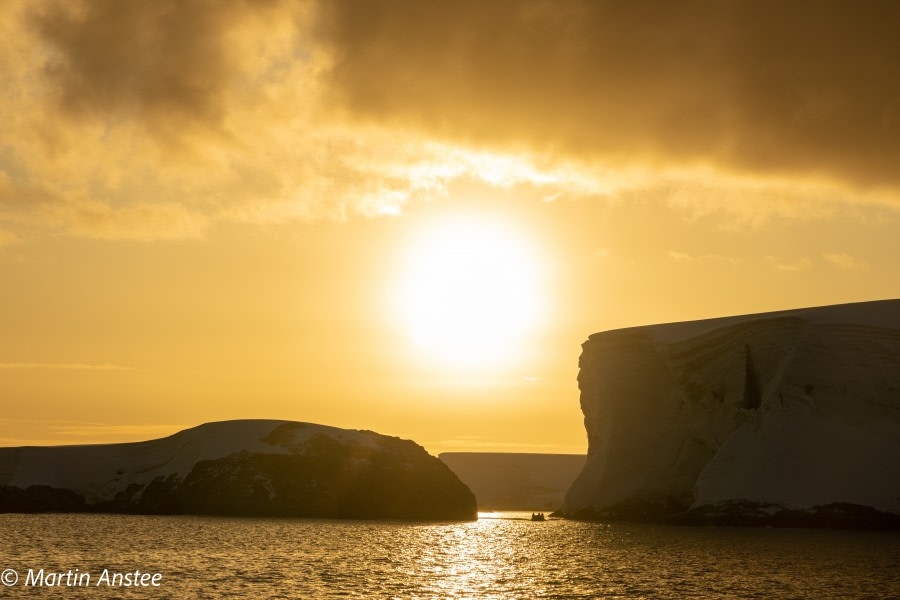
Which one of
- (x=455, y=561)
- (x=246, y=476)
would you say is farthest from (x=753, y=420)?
(x=246, y=476)

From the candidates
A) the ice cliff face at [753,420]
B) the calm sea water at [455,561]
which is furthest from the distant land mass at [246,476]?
the calm sea water at [455,561]

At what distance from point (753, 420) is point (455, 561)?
36195 mm

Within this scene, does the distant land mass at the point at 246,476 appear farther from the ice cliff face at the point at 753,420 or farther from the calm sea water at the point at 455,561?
the calm sea water at the point at 455,561

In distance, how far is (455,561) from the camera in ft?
178

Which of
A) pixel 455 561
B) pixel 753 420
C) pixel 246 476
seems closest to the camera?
pixel 455 561

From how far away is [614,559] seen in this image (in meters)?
55.0

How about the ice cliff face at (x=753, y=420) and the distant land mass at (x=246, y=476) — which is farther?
the distant land mass at (x=246, y=476)

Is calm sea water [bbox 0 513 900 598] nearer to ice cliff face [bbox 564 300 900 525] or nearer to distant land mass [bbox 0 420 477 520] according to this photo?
ice cliff face [bbox 564 300 900 525]

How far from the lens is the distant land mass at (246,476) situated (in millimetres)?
100250

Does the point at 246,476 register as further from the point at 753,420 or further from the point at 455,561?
the point at 455,561

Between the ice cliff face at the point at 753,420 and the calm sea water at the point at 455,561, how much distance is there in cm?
312

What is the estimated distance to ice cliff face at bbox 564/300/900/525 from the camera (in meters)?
75.8

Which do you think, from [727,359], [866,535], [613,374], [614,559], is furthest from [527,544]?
[613,374]

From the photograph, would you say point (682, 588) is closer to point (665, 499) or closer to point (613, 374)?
point (665, 499)
